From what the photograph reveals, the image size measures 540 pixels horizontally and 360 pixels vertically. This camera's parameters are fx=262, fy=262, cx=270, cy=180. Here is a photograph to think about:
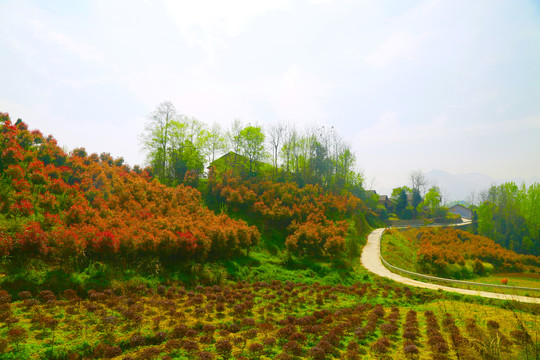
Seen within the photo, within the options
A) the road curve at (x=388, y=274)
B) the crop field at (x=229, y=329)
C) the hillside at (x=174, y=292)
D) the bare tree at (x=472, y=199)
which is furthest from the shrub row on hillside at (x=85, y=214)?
the bare tree at (x=472, y=199)

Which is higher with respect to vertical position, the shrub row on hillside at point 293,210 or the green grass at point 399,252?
the shrub row on hillside at point 293,210

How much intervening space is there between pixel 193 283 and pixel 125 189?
9.68 metres

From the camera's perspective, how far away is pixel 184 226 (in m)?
15.7

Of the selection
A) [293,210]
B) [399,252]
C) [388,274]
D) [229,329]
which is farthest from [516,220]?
[229,329]

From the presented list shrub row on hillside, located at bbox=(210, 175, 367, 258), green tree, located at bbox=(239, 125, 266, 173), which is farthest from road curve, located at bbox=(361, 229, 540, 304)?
green tree, located at bbox=(239, 125, 266, 173)

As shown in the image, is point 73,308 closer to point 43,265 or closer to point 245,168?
point 43,265

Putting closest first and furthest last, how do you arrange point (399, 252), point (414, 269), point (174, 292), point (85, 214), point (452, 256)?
point (174, 292) → point (85, 214) → point (414, 269) → point (452, 256) → point (399, 252)

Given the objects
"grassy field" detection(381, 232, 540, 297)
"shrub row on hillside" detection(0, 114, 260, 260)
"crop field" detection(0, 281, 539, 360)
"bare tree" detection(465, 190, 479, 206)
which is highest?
"bare tree" detection(465, 190, 479, 206)

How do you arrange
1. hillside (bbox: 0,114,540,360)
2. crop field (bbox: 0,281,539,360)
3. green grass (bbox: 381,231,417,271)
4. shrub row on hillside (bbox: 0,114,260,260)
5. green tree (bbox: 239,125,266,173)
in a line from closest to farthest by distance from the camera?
crop field (bbox: 0,281,539,360) < hillside (bbox: 0,114,540,360) < shrub row on hillside (bbox: 0,114,260,260) < green grass (bbox: 381,231,417,271) < green tree (bbox: 239,125,266,173)

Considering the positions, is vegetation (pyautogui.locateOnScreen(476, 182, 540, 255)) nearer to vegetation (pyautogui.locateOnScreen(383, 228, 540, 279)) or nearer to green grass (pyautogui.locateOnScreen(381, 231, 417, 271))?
vegetation (pyautogui.locateOnScreen(383, 228, 540, 279))

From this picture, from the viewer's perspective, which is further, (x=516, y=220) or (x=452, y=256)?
(x=516, y=220)

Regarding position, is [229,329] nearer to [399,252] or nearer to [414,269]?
[414,269]

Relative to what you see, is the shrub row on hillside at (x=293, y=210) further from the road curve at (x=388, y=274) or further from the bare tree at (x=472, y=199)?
the bare tree at (x=472, y=199)

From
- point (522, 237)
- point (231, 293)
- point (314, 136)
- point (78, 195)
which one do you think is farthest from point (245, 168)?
point (522, 237)
